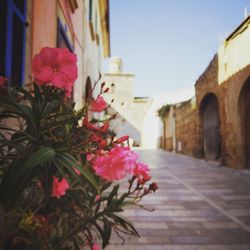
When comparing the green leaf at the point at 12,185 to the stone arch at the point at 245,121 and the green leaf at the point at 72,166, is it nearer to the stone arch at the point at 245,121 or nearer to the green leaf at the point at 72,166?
the green leaf at the point at 72,166

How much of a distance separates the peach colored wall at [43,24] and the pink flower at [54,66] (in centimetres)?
232

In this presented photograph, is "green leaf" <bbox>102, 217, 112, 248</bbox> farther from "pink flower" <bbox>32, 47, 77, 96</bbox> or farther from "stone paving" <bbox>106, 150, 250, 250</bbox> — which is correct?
"stone paving" <bbox>106, 150, 250, 250</bbox>

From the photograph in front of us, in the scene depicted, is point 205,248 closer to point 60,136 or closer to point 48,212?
point 48,212

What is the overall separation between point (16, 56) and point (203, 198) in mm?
3705

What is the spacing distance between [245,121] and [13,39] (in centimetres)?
734

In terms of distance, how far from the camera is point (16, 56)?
297 cm

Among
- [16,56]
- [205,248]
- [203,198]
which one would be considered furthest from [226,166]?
[16,56]

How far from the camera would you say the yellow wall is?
7.68 meters

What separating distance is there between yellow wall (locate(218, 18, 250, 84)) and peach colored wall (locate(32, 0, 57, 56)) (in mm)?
5696

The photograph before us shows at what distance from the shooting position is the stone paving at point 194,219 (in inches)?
104

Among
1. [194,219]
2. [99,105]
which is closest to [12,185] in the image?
[99,105]

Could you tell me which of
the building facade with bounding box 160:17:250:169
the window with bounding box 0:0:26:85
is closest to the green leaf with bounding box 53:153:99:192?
the window with bounding box 0:0:26:85

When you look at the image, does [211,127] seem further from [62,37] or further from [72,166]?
[72,166]

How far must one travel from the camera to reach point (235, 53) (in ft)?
27.8
